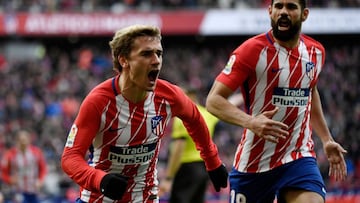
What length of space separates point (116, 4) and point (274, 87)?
23.4 m

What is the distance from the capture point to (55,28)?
3036cm

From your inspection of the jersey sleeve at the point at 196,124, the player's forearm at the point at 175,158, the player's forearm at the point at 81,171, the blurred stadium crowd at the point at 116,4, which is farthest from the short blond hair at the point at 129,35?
the blurred stadium crowd at the point at 116,4

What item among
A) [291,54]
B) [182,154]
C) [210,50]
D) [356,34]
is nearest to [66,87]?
[210,50]

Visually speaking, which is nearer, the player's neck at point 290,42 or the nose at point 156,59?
the nose at point 156,59

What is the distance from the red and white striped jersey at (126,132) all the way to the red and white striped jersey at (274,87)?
0.52m

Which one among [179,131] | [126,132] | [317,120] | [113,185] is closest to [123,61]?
[126,132]

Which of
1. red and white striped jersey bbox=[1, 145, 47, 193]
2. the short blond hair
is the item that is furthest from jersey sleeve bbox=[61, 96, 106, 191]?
red and white striped jersey bbox=[1, 145, 47, 193]

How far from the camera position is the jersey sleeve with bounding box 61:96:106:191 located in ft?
18.3

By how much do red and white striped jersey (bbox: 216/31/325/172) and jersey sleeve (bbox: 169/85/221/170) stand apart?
367mm

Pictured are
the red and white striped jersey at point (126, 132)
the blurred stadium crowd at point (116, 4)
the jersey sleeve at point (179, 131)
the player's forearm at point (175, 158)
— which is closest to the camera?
the red and white striped jersey at point (126, 132)

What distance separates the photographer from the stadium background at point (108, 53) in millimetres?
22188

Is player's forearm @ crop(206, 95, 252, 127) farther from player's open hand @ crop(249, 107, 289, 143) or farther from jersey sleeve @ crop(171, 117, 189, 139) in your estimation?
jersey sleeve @ crop(171, 117, 189, 139)

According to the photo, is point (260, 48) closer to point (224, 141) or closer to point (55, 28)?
point (224, 141)

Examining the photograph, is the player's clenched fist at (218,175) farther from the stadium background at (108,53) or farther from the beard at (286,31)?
the stadium background at (108,53)
